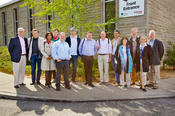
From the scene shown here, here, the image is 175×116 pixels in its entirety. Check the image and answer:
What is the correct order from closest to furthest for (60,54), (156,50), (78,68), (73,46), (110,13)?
(60,54), (156,50), (73,46), (78,68), (110,13)

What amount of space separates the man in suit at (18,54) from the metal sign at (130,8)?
6132 mm

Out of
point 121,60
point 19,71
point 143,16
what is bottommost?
point 19,71

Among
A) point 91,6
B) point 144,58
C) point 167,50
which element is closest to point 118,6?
point 91,6

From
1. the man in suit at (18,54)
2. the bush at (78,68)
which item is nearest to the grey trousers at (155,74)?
the bush at (78,68)

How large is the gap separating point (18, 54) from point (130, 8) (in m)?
6.68

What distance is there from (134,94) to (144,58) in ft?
4.15

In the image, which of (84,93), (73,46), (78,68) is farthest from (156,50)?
(78,68)

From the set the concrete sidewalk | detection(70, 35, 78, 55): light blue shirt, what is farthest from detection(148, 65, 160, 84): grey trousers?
detection(70, 35, 78, 55): light blue shirt

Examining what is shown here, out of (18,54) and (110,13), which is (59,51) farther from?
(110,13)

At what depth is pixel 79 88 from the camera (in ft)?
18.0

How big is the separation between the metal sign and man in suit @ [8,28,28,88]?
6.13 meters

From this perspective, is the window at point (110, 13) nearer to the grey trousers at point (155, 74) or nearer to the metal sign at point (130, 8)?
the metal sign at point (130, 8)

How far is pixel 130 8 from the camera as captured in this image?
29.8 feet

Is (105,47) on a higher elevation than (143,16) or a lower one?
lower
